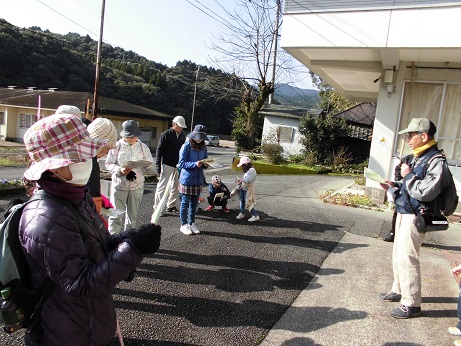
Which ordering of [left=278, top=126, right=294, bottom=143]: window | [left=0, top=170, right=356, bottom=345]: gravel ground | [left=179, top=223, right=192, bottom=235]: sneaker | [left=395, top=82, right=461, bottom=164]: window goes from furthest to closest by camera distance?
[left=278, top=126, right=294, bottom=143]: window → [left=395, top=82, right=461, bottom=164]: window → [left=179, top=223, right=192, bottom=235]: sneaker → [left=0, top=170, right=356, bottom=345]: gravel ground

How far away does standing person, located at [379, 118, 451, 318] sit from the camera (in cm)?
328

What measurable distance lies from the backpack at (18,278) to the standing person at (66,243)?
0.08 feet

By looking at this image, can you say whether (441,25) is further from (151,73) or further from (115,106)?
(151,73)

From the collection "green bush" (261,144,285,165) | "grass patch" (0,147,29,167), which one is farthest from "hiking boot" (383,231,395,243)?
"grass patch" (0,147,29,167)

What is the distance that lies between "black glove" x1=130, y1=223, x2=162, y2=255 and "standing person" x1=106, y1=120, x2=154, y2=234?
2.72 m

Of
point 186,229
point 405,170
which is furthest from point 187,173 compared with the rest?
point 405,170

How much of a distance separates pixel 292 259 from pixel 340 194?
17.7 feet

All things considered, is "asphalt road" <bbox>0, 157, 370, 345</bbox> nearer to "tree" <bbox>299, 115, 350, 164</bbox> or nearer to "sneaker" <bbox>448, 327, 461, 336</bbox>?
"sneaker" <bbox>448, 327, 461, 336</bbox>

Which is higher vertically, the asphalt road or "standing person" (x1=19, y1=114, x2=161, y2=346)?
"standing person" (x1=19, y1=114, x2=161, y2=346)

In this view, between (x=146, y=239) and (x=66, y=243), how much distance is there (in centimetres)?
36

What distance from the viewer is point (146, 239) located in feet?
5.55

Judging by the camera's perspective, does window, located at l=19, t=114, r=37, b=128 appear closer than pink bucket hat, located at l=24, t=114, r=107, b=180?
No

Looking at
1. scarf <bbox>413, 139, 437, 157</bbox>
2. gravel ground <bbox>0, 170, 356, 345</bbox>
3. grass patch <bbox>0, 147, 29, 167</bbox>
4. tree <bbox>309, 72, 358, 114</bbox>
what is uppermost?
tree <bbox>309, 72, 358, 114</bbox>

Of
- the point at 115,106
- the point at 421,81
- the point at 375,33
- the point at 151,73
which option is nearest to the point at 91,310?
the point at 375,33
